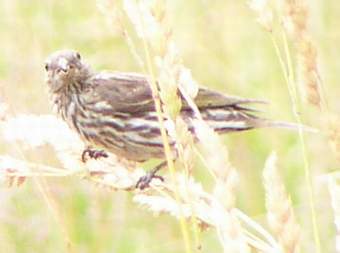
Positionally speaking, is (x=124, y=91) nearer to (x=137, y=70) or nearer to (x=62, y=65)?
(x=62, y=65)

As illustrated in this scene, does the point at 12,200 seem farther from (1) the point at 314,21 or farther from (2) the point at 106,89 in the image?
(1) the point at 314,21

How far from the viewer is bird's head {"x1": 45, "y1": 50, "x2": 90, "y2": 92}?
4.84m

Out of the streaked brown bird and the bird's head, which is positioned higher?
the bird's head

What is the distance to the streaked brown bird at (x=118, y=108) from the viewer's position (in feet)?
15.2

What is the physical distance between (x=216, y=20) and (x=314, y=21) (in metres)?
0.56

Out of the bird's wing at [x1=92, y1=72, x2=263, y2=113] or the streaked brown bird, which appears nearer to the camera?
the streaked brown bird

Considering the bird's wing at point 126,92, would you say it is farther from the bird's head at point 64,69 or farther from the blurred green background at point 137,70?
the blurred green background at point 137,70

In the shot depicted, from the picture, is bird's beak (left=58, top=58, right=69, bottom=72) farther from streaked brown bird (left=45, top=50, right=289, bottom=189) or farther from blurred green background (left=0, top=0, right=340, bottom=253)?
blurred green background (left=0, top=0, right=340, bottom=253)

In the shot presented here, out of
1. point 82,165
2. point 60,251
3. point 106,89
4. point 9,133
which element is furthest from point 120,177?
point 106,89

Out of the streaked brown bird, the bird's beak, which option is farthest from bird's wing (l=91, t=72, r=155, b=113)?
the bird's beak

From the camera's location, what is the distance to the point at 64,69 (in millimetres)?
4836

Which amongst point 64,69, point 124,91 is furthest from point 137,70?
point 64,69

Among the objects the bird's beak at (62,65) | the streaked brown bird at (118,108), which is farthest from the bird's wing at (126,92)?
the bird's beak at (62,65)

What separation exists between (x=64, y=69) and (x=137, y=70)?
2.76 feet
